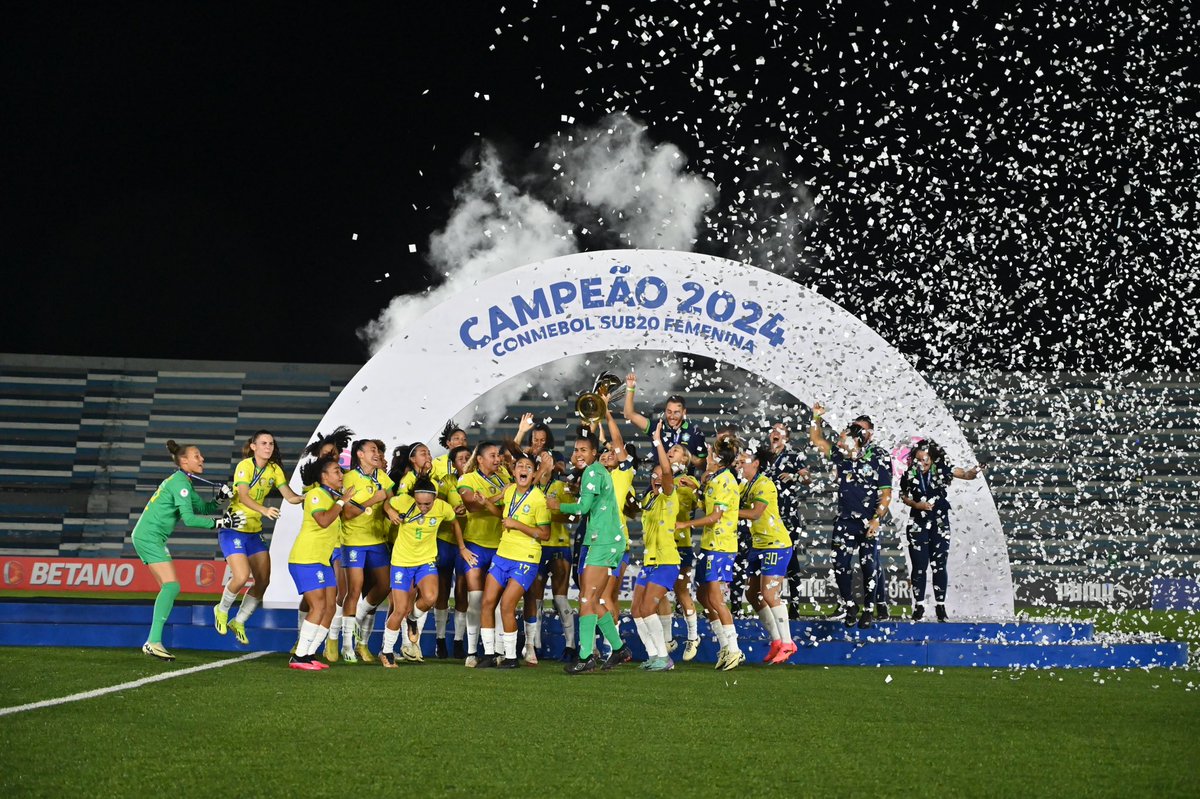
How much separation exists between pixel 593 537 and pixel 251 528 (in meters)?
3.57

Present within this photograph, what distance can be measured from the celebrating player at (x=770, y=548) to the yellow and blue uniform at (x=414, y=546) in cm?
278

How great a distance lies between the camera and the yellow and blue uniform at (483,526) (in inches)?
432

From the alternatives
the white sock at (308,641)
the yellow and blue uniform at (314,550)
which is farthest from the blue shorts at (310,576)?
the white sock at (308,641)

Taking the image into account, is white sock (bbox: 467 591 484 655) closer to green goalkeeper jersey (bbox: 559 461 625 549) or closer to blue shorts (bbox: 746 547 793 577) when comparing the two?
green goalkeeper jersey (bbox: 559 461 625 549)

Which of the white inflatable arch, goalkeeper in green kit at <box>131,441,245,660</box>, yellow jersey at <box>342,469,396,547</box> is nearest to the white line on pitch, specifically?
goalkeeper in green kit at <box>131,441,245,660</box>

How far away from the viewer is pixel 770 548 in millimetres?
11070

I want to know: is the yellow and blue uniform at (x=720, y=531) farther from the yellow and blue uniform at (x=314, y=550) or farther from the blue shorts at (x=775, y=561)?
→ the yellow and blue uniform at (x=314, y=550)

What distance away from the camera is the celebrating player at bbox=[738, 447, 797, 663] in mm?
10977

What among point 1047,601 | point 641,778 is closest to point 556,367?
point 1047,601

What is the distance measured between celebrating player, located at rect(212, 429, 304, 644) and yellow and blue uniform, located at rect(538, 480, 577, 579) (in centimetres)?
226

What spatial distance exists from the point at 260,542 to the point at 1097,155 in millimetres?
8880

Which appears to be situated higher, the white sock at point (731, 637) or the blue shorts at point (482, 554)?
the blue shorts at point (482, 554)

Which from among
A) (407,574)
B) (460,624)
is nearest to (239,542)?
(407,574)

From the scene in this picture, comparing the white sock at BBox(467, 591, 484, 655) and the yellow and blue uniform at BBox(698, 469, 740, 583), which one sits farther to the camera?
the white sock at BBox(467, 591, 484, 655)
